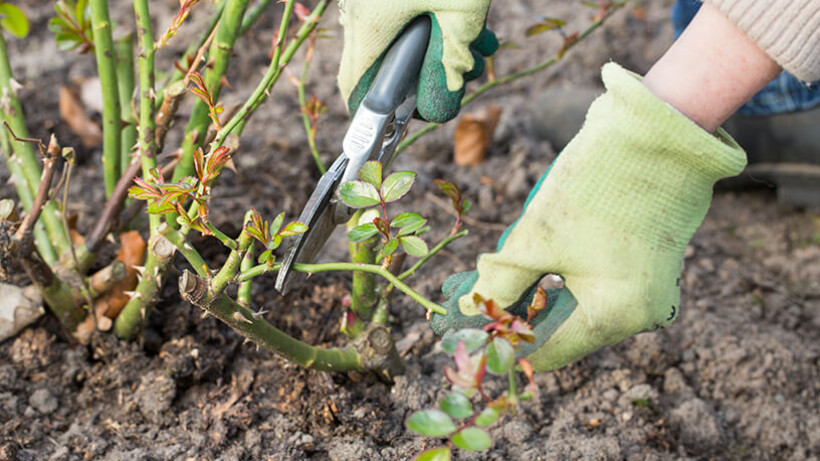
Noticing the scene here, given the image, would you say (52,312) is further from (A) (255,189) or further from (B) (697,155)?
(B) (697,155)

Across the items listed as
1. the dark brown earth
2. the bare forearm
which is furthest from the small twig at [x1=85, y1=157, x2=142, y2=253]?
the bare forearm

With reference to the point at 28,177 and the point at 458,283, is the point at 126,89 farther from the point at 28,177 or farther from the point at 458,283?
the point at 458,283

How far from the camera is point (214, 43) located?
1.41 metres

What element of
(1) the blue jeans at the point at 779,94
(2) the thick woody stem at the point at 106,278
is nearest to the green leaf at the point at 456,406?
(2) the thick woody stem at the point at 106,278

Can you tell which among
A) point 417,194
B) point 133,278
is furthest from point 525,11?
point 133,278

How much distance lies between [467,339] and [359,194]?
0.97 feet

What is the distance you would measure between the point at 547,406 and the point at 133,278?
0.92 m

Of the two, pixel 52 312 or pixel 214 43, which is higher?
pixel 214 43

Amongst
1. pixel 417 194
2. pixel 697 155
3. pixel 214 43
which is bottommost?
pixel 417 194

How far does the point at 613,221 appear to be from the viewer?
3.67 ft

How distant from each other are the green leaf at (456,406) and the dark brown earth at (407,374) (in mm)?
557

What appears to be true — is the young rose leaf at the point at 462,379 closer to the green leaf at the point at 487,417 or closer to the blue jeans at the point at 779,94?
the green leaf at the point at 487,417

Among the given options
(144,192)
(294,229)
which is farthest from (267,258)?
(144,192)

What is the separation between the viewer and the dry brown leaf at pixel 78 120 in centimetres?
224
